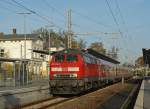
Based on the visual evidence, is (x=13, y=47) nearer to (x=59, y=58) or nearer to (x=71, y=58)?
(x=59, y=58)

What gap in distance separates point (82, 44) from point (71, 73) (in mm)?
92283

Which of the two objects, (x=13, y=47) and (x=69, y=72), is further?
(x=13, y=47)

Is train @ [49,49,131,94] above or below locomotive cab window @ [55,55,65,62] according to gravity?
below

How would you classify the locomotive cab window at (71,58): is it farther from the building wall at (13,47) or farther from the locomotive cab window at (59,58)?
the building wall at (13,47)

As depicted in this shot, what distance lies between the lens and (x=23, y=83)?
28922 mm

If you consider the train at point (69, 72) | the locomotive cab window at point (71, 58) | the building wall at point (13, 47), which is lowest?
the train at point (69, 72)

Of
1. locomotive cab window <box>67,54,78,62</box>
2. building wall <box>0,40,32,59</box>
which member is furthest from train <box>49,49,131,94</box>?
building wall <box>0,40,32,59</box>

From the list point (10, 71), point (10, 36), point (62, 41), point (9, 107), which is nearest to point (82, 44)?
point (62, 41)

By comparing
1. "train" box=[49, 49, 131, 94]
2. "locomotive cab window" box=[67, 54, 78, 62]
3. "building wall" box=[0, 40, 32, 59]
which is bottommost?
"train" box=[49, 49, 131, 94]

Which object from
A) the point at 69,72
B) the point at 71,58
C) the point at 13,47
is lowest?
the point at 69,72

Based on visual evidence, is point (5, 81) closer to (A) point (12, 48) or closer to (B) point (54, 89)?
(B) point (54, 89)

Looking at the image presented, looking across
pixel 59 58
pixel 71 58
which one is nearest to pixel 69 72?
pixel 71 58

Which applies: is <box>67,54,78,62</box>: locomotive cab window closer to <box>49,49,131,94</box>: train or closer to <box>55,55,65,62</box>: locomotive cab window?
<box>49,49,131,94</box>: train

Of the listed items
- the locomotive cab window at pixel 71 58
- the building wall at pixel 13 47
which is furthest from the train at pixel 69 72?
the building wall at pixel 13 47
